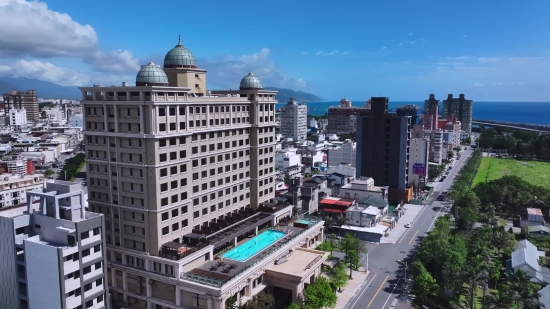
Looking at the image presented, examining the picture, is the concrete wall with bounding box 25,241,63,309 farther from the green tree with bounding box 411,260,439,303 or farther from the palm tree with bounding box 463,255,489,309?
the palm tree with bounding box 463,255,489,309

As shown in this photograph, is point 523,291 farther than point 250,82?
No

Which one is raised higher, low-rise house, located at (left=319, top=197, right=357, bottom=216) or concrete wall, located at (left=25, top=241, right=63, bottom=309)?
concrete wall, located at (left=25, top=241, right=63, bottom=309)

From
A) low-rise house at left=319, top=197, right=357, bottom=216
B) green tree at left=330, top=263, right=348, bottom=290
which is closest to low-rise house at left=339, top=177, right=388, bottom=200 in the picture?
low-rise house at left=319, top=197, right=357, bottom=216

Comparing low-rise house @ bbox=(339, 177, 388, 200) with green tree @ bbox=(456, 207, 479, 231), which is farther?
low-rise house @ bbox=(339, 177, 388, 200)

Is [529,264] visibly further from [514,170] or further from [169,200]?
[514,170]

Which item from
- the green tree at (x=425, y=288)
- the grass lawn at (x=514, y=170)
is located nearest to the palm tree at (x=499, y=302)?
the green tree at (x=425, y=288)

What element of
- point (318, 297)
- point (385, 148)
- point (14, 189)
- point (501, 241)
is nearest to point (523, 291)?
point (501, 241)

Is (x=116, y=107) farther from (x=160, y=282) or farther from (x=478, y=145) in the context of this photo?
(x=478, y=145)
